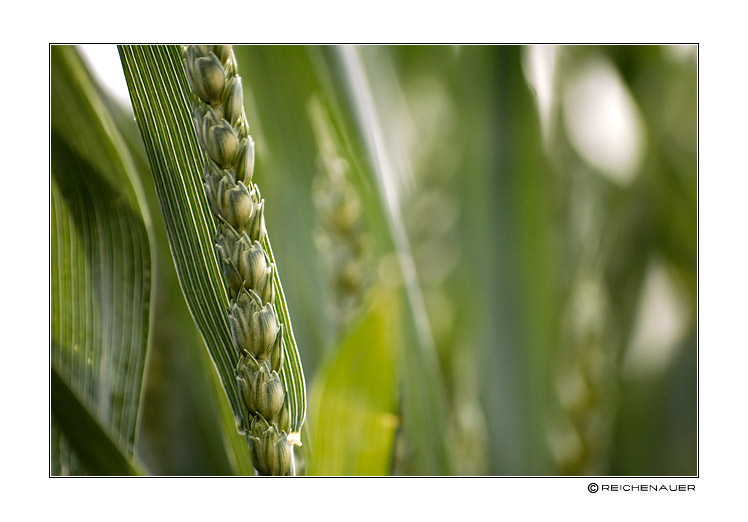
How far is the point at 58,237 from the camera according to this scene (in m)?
0.70

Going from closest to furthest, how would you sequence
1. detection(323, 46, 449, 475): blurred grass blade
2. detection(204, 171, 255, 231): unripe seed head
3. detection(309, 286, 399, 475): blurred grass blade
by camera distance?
detection(204, 171, 255, 231): unripe seed head
detection(309, 286, 399, 475): blurred grass blade
detection(323, 46, 449, 475): blurred grass blade

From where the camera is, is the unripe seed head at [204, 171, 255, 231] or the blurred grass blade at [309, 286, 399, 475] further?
the blurred grass blade at [309, 286, 399, 475]

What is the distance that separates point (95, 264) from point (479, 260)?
53cm

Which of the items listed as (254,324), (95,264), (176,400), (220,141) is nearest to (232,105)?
(220,141)

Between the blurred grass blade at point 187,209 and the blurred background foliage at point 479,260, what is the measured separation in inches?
3.4

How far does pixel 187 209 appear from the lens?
0.56 meters

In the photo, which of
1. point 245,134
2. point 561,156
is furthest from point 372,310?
point 561,156

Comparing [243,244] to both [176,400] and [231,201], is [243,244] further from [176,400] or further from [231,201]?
[176,400]

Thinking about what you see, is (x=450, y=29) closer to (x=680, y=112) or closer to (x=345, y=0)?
(x=345, y=0)

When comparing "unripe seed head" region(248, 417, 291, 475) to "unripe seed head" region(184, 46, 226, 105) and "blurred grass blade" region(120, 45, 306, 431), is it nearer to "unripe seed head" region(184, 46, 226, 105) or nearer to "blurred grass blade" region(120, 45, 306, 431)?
"blurred grass blade" region(120, 45, 306, 431)

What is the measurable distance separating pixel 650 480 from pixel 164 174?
65 cm

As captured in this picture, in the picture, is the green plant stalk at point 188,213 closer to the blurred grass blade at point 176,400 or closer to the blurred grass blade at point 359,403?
the blurred grass blade at point 359,403

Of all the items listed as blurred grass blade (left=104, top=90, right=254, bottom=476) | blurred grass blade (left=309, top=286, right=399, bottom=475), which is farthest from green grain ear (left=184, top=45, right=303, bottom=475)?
blurred grass blade (left=104, top=90, right=254, bottom=476)

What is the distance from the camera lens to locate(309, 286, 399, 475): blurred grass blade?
0.60m
